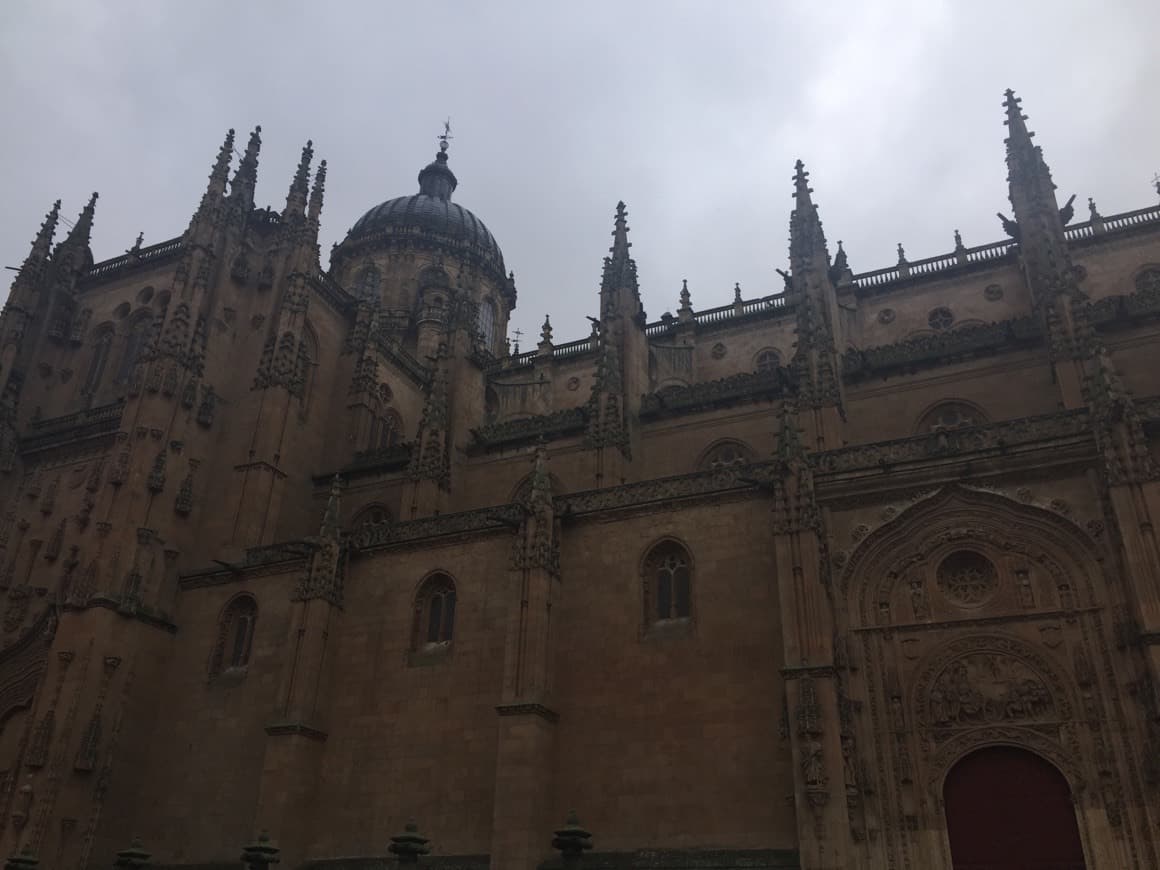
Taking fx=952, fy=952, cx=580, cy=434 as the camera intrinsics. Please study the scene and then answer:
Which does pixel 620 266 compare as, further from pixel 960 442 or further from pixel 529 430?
pixel 960 442

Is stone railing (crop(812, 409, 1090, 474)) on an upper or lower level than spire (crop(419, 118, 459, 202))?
lower

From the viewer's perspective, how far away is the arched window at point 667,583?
880 inches

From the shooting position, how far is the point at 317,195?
121ft

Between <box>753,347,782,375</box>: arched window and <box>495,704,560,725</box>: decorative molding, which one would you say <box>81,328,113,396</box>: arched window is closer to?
<box>495,704,560,725</box>: decorative molding

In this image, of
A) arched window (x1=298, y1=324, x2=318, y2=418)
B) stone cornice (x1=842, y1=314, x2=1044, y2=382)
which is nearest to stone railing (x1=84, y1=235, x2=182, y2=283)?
arched window (x1=298, y1=324, x2=318, y2=418)

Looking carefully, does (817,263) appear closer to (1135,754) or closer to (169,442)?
(1135,754)

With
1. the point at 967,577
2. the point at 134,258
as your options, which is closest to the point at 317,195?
the point at 134,258

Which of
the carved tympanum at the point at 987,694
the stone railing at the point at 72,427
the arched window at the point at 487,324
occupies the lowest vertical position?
the carved tympanum at the point at 987,694

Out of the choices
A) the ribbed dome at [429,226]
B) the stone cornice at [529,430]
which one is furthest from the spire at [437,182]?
the stone cornice at [529,430]

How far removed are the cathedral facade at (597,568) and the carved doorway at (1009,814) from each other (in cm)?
6

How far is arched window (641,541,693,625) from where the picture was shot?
73.4ft

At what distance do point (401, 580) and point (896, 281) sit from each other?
22193mm

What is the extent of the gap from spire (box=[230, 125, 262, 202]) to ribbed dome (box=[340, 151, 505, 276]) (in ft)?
52.2

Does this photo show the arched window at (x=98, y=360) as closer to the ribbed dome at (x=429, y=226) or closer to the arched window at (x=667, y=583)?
the ribbed dome at (x=429, y=226)
